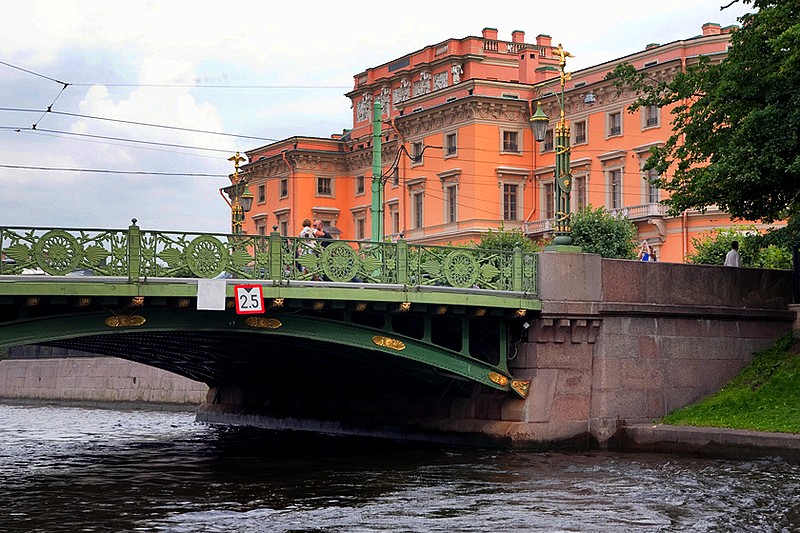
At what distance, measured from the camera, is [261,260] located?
19953 mm

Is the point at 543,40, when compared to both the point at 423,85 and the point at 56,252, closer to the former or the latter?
the point at 423,85

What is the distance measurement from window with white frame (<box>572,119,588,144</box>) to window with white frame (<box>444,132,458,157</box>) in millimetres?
5421

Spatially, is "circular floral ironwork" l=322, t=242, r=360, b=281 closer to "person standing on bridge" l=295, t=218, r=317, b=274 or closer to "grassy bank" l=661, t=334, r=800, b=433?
"person standing on bridge" l=295, t=218, r=317, b=274

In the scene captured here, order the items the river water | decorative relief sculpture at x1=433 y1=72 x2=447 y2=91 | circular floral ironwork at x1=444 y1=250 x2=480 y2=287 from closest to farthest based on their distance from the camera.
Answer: the river water → circular floral ironwork at x1=444 y1=250 x2=480 y2=287 → decorative relief sculpture at x1=433 y1=72 x2=447 y2=91

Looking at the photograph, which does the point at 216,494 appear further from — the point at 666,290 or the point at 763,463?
the point at 666,290

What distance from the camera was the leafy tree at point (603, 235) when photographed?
148 feet

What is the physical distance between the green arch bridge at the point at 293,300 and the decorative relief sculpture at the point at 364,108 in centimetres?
5072

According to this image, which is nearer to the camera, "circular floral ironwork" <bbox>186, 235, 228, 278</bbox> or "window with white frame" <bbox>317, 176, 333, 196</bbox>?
"circular floral ironwork" <bbox>186, 235, 228, 278</bbox>

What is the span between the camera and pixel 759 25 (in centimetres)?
2377

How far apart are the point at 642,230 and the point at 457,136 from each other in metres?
10.8

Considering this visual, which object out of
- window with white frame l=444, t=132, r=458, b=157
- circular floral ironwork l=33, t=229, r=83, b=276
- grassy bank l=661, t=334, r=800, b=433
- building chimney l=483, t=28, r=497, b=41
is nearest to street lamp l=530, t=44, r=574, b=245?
grassy bank l=661, t=334, r=800, b=433

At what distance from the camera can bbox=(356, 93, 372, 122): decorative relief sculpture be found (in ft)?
247

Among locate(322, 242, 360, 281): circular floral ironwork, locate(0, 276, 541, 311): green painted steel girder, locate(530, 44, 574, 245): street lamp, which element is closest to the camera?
locate(0, 276, 541, 311): green painted steel girder

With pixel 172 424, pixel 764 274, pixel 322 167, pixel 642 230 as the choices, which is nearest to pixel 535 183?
pixel 642 230
